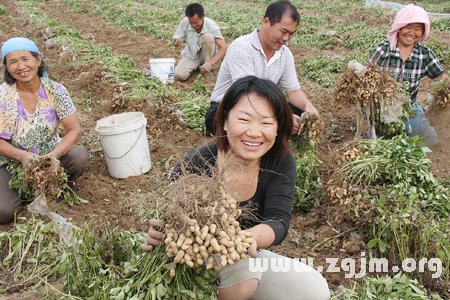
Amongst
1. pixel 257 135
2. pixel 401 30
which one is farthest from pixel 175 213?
pixel 401 30

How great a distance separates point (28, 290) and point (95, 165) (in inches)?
68.5

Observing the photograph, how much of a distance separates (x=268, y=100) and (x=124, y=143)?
6.41ft

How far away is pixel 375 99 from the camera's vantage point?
147 inches

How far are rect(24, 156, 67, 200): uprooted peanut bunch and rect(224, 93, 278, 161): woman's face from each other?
1.46m

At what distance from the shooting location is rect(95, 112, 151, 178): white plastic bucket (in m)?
3.65

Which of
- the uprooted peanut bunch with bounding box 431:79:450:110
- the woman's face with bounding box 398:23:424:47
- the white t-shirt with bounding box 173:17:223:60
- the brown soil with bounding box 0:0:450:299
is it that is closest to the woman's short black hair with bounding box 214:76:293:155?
the brown soil with bounding box 0:0:450:299

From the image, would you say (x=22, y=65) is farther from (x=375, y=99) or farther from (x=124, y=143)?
(x=375, y=99)

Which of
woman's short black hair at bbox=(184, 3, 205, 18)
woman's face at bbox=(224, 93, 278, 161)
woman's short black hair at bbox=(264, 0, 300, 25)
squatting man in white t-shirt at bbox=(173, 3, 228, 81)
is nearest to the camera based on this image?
woman's face at bbox=(224, 93, 278, 161)

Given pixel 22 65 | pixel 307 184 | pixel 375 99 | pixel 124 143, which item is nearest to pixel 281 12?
pixel 375 99

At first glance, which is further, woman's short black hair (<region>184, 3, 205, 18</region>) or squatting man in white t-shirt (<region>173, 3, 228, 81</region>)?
squatting man in white t-shirt (<region>173, 3, 228, 81</region>)

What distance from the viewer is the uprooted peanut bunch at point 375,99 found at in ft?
12.0

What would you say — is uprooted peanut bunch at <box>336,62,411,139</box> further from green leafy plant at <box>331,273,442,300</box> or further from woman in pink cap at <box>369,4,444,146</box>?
green leafy plant at <box>331,273,442,300</box>

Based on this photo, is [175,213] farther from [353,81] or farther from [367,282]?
[353,81]

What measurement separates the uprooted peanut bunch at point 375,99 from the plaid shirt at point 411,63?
355mm
